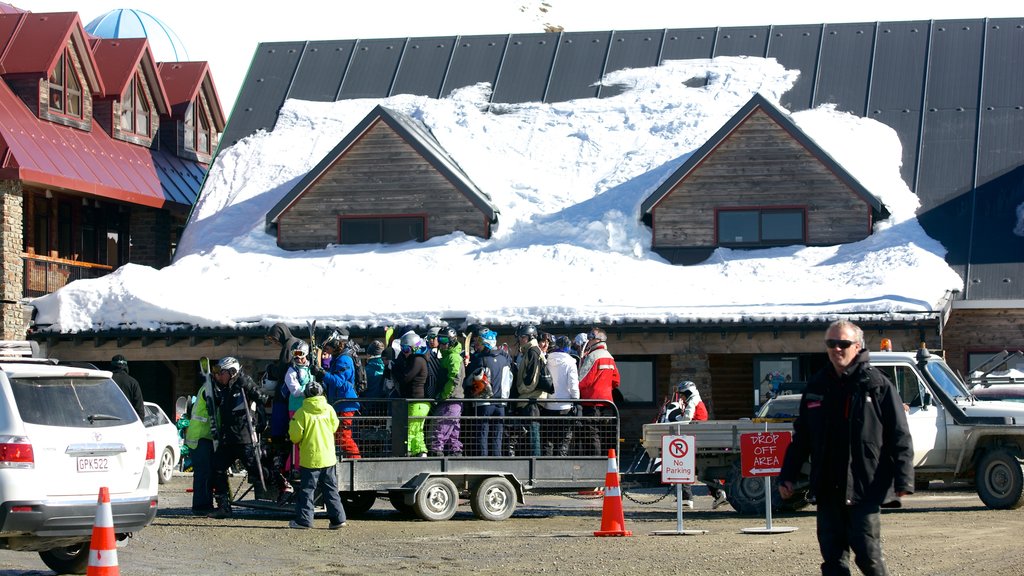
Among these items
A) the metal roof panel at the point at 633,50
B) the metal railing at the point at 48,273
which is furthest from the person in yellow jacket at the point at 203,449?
the metal roof panel at the point at 633,50

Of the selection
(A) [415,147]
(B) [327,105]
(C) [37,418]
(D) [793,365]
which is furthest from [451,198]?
(C) [37,418]

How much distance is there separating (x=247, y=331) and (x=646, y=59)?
11516 mm

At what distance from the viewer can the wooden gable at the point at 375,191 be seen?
91.7ft

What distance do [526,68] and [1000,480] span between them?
58.3 feet

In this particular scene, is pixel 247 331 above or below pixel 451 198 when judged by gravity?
below

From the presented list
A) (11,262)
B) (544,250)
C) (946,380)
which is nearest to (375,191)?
(544,250)

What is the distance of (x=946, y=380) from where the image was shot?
16.9 metres

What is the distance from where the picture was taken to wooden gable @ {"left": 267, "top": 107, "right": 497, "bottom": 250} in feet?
91.7

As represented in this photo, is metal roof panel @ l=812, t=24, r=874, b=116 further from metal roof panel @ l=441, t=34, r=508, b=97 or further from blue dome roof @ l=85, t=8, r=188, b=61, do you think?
blue dome roof @ l=85, t=8, r=188, b=61

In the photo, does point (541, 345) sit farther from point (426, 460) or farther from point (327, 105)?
point (327, 105)

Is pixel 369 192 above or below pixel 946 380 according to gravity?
above

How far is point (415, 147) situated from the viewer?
27.9 metres

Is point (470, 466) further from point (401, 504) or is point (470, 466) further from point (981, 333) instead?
point (981, 333)

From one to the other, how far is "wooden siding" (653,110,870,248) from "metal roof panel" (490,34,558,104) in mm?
5337
